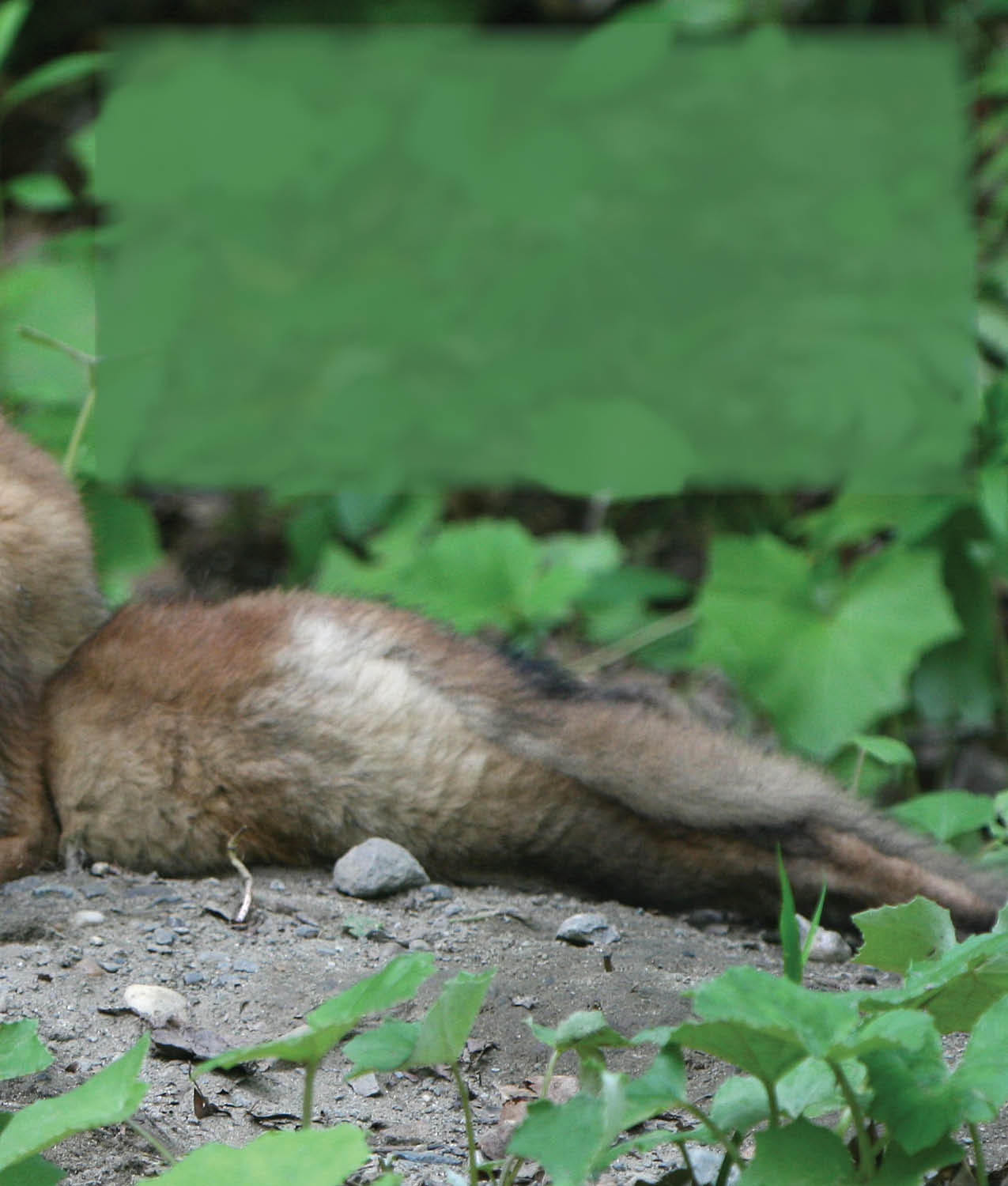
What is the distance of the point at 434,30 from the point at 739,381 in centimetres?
303

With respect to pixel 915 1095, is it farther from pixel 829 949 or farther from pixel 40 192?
pixel 40 192

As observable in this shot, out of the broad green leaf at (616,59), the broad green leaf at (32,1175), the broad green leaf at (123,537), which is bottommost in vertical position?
the broad green leaf at (123,537)

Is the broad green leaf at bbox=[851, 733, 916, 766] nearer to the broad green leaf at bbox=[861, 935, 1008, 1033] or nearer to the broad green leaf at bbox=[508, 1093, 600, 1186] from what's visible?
the broad green leaf at bbox=[861, 935, 1008, 1033]

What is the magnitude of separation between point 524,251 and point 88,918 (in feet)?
17.6

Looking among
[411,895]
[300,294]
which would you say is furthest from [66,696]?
[300,294]

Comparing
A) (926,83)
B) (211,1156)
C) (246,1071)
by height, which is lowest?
(246,1071)

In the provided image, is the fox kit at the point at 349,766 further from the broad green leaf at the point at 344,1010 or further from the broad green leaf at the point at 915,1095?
the broad green leaf at the point at 915,1095

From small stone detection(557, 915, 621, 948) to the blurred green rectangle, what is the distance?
11.4 ft

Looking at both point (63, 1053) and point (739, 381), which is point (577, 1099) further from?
point (739, 381)

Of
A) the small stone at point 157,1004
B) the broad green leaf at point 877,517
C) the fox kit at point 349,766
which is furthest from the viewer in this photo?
the broad green leaf at point 877,517

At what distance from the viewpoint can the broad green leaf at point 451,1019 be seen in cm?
215

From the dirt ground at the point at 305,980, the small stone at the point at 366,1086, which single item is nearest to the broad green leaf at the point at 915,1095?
the dirt ground at the point at 305,980

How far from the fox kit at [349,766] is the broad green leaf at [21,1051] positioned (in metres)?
1.28

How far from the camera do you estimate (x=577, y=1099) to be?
204 centimetres
